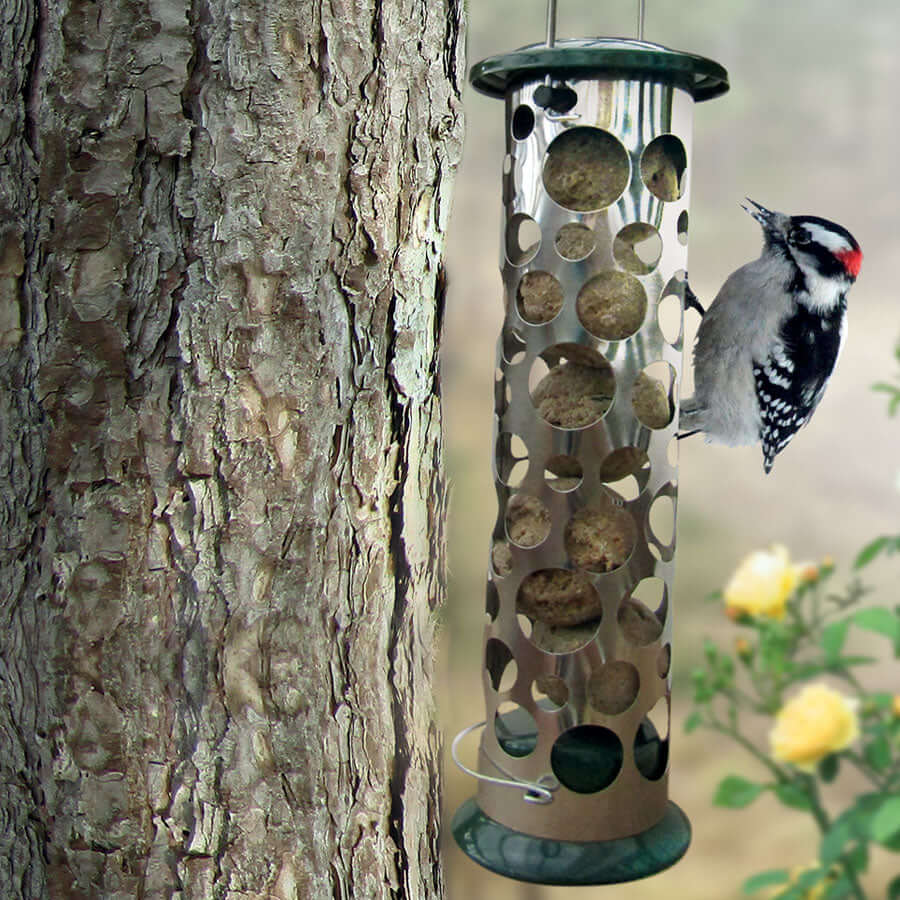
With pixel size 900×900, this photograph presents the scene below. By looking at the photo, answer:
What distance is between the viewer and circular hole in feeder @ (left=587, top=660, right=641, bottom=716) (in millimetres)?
1196

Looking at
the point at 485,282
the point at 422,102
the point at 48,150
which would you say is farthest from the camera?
the point at 485,282

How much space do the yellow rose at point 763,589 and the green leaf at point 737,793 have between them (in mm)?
142

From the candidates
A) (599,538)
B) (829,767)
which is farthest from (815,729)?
(599,538)

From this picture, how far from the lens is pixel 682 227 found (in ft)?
4.05

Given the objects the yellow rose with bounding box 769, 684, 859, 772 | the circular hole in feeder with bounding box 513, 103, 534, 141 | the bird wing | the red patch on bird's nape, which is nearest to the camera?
the yellow rose with bounding box 769, 684, 859, 772

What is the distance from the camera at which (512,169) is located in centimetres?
122

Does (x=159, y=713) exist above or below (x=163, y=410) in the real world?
below

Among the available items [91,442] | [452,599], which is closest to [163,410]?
[91,442]

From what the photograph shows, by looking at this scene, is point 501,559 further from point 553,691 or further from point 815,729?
point 815,729

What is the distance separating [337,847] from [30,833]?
35cm

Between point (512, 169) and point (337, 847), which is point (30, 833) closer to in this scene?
point (337, 847)

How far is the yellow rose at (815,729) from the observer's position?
2.63 ft

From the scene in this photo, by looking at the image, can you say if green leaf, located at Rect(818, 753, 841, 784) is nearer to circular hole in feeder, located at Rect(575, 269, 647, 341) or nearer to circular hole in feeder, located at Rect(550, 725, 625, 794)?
circular hole in feeder, located at Rect(550, 725, 625, 794)

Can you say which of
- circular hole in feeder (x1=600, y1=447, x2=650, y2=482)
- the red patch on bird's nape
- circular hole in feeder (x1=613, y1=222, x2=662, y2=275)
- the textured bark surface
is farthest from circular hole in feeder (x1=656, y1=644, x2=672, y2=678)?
the red patch on bird's nape
